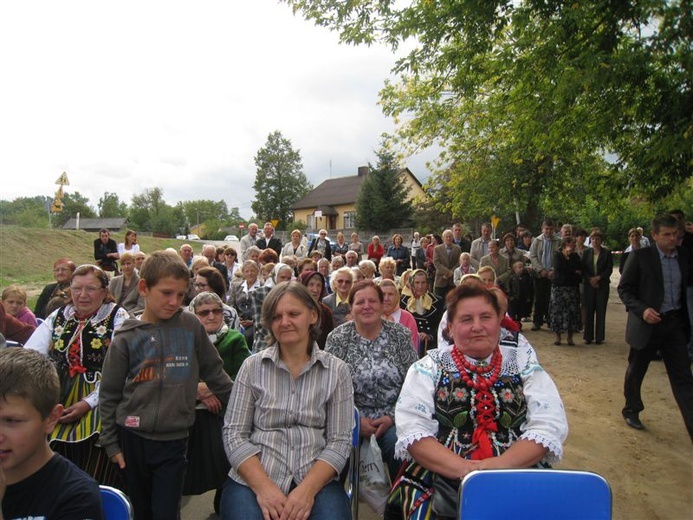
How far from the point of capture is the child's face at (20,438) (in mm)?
1524

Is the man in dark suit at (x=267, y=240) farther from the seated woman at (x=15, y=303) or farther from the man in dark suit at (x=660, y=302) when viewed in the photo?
the man in dark suit at (x=660, y=302)

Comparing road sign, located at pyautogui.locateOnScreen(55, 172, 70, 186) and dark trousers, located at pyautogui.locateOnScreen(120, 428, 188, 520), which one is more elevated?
road sign, located at pyautogui.locateOnScreen(55, 172, 70, 186)

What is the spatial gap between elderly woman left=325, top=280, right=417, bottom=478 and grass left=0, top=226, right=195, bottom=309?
16.4m

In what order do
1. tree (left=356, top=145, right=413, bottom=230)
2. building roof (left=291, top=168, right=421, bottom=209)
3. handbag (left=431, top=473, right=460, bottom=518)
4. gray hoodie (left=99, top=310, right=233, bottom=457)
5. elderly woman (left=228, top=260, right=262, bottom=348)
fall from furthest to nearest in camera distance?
building roof (left=291, top=168, right=421, bottom=209), tree (left=356, top=145, right=413, bottom=230), elderly woman (left=228, top=260, right=262, bottom=348), gray hoodie (left=99, top=310, right=233, bottom=457), handbag (left=431, top=473, right=460, bottom=518)

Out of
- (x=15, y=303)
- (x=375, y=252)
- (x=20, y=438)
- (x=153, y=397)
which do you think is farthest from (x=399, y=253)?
(x=20, y=438)

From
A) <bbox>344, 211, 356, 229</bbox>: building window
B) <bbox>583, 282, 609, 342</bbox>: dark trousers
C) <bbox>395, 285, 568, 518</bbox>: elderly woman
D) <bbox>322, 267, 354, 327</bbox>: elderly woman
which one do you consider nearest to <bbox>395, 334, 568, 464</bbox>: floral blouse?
<bbox>395, 285, 568, 518</bbox>: elderly woman

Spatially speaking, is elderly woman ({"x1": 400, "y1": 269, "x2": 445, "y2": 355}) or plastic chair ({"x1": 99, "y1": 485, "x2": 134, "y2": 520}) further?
elderly woman ({"x1": 400, "y1": 269, "x2": 445, "y2": 355})

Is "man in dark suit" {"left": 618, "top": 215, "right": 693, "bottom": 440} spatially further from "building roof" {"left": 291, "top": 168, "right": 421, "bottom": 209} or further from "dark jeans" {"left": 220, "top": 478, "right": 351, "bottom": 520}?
"building roof" {"left": 291, "top": 168, "right": 421, "bottom": 209}

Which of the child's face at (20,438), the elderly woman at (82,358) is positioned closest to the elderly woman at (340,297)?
the elderly woman at (82,358)

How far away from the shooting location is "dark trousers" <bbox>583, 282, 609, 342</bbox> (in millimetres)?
8875

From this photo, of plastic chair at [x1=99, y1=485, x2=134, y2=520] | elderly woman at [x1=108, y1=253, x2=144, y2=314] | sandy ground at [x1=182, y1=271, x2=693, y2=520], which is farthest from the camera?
elderly woman at [x1=108, y1=253, x2=144, y2=314]

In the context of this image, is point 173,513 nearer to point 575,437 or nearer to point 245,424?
point 245,424

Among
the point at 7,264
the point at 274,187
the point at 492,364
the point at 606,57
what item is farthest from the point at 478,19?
the point at 274,187

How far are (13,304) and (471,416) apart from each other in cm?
494
